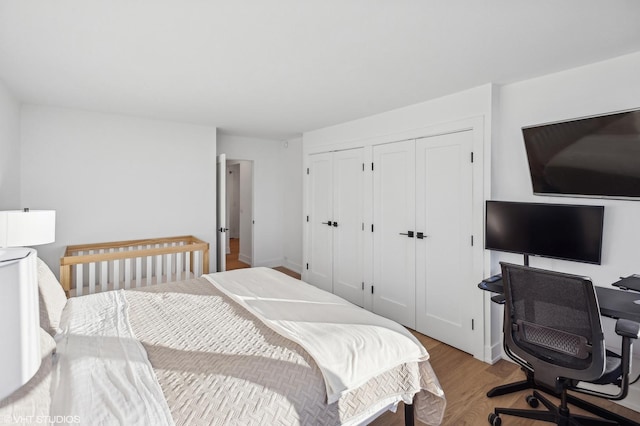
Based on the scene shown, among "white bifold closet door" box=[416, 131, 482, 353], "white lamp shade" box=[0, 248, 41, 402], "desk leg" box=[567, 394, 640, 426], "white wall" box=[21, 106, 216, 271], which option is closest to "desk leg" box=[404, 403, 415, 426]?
"desk leg" box=[567, 394, 640, 426]

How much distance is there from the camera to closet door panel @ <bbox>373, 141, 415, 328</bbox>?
11.2 feet

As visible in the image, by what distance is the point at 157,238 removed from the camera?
4.18m

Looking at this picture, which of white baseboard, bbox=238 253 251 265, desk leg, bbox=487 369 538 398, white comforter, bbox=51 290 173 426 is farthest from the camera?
white baseboard, bbox=238 253 251 265

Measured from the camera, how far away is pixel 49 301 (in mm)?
1862

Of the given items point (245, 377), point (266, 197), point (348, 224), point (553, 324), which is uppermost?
point (266, 197)

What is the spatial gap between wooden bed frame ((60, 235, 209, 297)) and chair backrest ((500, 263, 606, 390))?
3129mm

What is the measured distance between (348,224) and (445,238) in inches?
55.6

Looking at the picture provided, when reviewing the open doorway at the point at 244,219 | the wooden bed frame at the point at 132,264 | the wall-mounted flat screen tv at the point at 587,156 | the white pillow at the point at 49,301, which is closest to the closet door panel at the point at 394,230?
the wall-mounted flat screen tv at the point at 587,156

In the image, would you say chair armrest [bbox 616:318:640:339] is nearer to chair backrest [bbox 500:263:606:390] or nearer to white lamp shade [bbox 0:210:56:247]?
chair backrest [bbox 500:263:606:390]

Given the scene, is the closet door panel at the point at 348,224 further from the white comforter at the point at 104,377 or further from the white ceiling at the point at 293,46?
the white comforter at the point at 104,377

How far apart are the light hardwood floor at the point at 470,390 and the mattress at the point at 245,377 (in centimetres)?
46

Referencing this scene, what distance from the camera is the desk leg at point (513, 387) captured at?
2295 mm

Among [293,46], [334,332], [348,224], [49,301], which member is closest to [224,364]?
[334,332]

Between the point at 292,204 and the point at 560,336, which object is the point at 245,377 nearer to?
the point at 560,336
